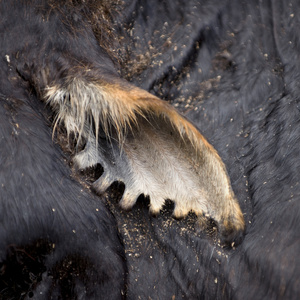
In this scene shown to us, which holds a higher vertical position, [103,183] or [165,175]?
[165,175]

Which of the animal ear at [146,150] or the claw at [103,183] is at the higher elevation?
the animal ear at [146,150]

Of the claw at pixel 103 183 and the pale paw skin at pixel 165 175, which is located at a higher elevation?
the pale paw skin at pixel 165 175

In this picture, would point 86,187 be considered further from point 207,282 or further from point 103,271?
point 207,282

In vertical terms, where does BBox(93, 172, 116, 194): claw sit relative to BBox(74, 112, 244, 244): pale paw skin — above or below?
below

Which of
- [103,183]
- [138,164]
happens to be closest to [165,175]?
[138,164]

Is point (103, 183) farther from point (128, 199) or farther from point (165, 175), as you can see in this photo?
point (165, 175)

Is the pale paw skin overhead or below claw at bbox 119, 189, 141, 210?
overhead
